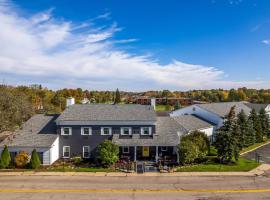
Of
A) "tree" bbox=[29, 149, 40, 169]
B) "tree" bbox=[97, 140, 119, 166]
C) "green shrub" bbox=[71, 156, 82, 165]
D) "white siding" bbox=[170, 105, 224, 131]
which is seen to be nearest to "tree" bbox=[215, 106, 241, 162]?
"tree" bbox=[97, 140, 119, 166]

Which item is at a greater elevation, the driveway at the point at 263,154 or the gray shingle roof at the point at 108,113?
the gray shingle roof at the point at 108,113

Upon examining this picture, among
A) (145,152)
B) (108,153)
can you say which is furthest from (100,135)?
(145,152)

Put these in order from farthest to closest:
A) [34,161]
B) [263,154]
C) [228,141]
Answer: [263,154] → [228,141] → [34,161]

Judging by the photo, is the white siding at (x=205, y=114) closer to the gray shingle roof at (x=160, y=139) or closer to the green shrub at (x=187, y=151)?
the gray shingle roof at (x=160, y=139)

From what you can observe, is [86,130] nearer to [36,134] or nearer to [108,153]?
[108,153]

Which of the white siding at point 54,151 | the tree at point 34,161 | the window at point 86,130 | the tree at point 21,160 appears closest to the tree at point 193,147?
the window at point 86,130

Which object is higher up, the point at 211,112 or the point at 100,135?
the point at 211,112
